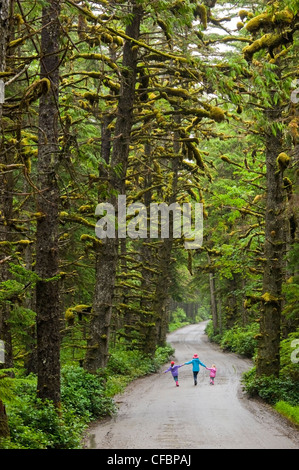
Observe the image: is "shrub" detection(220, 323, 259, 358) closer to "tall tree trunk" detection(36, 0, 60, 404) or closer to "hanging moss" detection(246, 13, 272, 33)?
"tall tree trunk" detection(36, 0, 60, 404)

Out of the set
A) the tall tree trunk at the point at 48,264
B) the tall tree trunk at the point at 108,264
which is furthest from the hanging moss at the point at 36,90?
the tall tree trunk at the point at 108,264

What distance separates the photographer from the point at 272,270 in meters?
16.0

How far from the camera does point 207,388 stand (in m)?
18.7

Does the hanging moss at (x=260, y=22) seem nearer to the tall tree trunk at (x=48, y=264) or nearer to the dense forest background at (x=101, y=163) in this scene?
the dense forest background at (x=101, y=163)

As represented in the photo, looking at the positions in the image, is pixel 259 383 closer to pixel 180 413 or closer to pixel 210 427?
pixel 180 413

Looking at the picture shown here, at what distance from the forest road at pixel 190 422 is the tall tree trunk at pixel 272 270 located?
165 cm

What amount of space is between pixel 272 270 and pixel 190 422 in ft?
21.6

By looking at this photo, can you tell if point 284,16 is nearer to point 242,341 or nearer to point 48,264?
point 48,264

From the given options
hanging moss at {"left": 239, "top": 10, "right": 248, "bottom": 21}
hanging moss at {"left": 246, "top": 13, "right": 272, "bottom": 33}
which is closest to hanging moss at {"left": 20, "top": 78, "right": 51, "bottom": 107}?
hanging moss at {"left": 246, "top": 13, "right": 272, "bottom": 33}

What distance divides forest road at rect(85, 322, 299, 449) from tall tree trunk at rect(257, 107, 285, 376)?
1650 millimetres

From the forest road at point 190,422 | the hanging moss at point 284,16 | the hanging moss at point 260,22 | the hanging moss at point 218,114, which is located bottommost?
the forest road at point 190,422

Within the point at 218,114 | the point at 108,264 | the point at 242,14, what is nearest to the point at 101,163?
the point at 218,114

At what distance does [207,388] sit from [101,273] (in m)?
7.89

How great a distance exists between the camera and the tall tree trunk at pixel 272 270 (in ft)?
51.2
